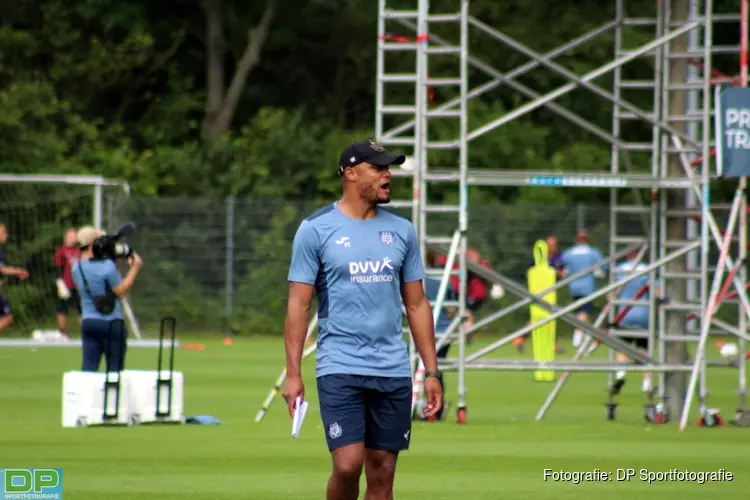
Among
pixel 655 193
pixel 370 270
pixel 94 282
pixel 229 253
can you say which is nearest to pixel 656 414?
pixel 655 193

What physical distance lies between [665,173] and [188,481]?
7.61m

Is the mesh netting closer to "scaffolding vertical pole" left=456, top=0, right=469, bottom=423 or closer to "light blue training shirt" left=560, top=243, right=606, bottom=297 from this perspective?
"light blue training shirt" left=560, top=243, right=606, bottom=297

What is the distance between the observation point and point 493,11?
152 ft

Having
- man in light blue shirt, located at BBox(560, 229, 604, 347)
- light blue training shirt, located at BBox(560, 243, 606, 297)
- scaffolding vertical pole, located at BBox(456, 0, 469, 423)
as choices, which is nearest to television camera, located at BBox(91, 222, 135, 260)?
scaffolding vertical pole, located at BBox(456, 0, 469, 423)

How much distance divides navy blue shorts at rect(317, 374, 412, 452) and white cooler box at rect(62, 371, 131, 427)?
8.32 metres

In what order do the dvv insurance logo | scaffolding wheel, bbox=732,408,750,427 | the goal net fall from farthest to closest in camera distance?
the goal net
scaffolding wheel, bbox=732,408,750,427
the dvv insurance logo

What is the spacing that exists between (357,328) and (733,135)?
31.4 feet

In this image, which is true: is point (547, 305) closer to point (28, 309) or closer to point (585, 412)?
point (585, 412)

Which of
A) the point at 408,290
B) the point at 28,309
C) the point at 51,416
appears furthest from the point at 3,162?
the point at 408,290

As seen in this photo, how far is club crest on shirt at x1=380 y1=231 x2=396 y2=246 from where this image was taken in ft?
30.7

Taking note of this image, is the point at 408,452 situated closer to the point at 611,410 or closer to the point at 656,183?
the point at 611,410

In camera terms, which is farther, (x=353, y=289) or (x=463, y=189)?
(x=463, y=189)

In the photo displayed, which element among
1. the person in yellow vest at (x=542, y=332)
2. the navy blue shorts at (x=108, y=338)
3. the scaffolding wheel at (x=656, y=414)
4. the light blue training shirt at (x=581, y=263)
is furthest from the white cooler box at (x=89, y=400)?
the light blue training shirt at (x=581, y=263)

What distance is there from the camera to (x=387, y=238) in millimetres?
9375
